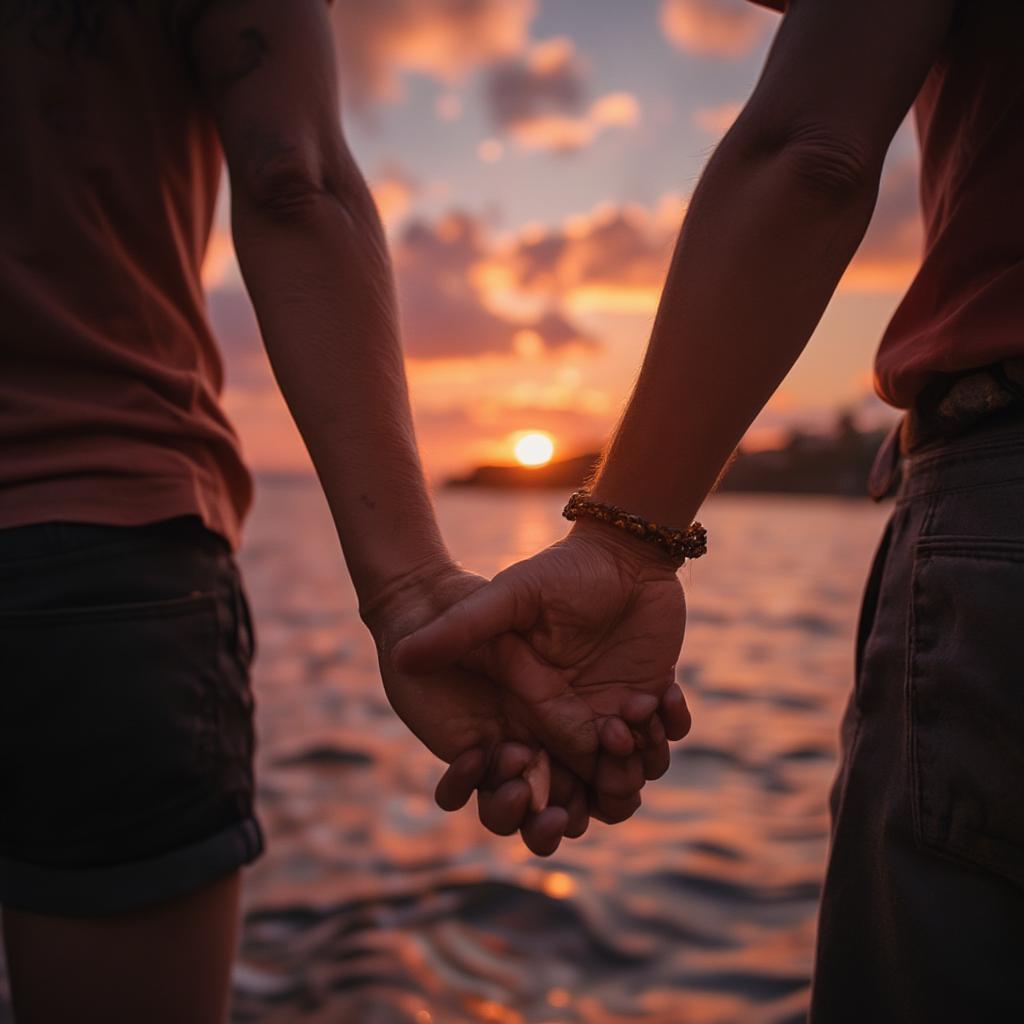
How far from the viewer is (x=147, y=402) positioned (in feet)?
4.45

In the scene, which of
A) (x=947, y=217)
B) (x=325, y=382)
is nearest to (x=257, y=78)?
(x=325, y=382)

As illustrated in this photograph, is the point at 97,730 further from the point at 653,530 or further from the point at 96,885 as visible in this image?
the point at 653,530

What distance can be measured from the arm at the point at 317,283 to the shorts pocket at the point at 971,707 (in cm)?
71

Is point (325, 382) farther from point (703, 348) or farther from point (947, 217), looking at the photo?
point (947, 217)

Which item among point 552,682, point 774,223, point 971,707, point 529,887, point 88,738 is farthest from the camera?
point 529,887

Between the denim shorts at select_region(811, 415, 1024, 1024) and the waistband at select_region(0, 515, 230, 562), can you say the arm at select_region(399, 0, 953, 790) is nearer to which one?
the denim shorts at select_region(811, 415, 1024, 1024)

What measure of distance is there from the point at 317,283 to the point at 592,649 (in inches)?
28.6

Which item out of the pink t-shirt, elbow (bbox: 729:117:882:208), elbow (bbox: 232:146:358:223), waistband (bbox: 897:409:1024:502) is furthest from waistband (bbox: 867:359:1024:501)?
the pink t-shirt

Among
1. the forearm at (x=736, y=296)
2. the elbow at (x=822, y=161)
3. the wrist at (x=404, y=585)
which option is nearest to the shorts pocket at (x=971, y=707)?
the forearm at (x=736, y=296)

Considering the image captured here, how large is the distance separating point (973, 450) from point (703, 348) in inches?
14.1

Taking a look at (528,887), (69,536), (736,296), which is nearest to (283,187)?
(69,536)

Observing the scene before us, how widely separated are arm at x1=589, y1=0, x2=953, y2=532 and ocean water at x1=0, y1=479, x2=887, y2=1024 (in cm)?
111

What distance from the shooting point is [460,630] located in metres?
1.25

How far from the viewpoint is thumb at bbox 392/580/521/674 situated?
124cm
